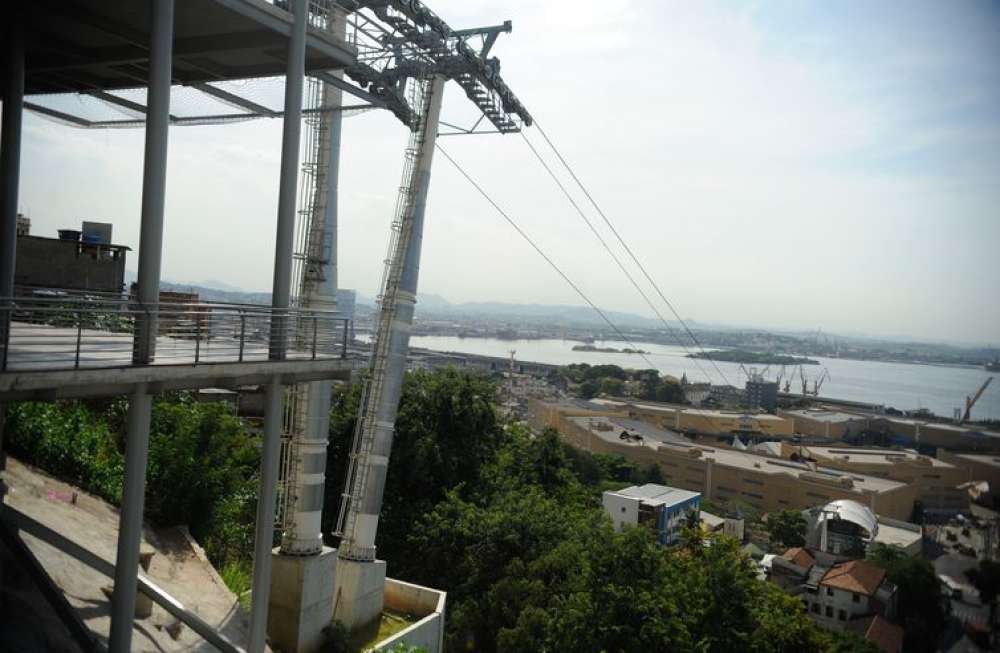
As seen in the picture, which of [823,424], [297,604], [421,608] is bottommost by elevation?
[823,424]

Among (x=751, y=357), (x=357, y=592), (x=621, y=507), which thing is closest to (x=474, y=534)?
(x=357, y=592)

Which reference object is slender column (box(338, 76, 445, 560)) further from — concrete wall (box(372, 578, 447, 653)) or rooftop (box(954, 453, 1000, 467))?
rooftop (box(954, 453, 1000, 467))

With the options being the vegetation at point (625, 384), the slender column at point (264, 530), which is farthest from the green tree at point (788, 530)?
the vegetation at point (625, 384)

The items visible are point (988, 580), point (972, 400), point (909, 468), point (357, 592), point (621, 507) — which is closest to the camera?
point (988, 580)

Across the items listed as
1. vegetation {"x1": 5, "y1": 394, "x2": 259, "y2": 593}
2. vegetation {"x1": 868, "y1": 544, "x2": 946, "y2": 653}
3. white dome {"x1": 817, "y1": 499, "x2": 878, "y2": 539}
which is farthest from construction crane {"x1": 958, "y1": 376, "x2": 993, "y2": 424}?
white dome {"x1": 817, "y1": 499, "x2": 878, "y2": 539}

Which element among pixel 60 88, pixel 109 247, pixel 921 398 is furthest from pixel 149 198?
pixel 109 247

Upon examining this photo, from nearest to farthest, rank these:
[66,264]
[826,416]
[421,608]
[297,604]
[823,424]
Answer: [297,604], [421,608], [66,264], [823,424], [826,416]

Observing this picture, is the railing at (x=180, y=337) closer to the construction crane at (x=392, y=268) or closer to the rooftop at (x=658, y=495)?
the construction crane at (x=392, y=268)

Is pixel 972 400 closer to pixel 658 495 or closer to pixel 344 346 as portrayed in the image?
pixel 344 346
